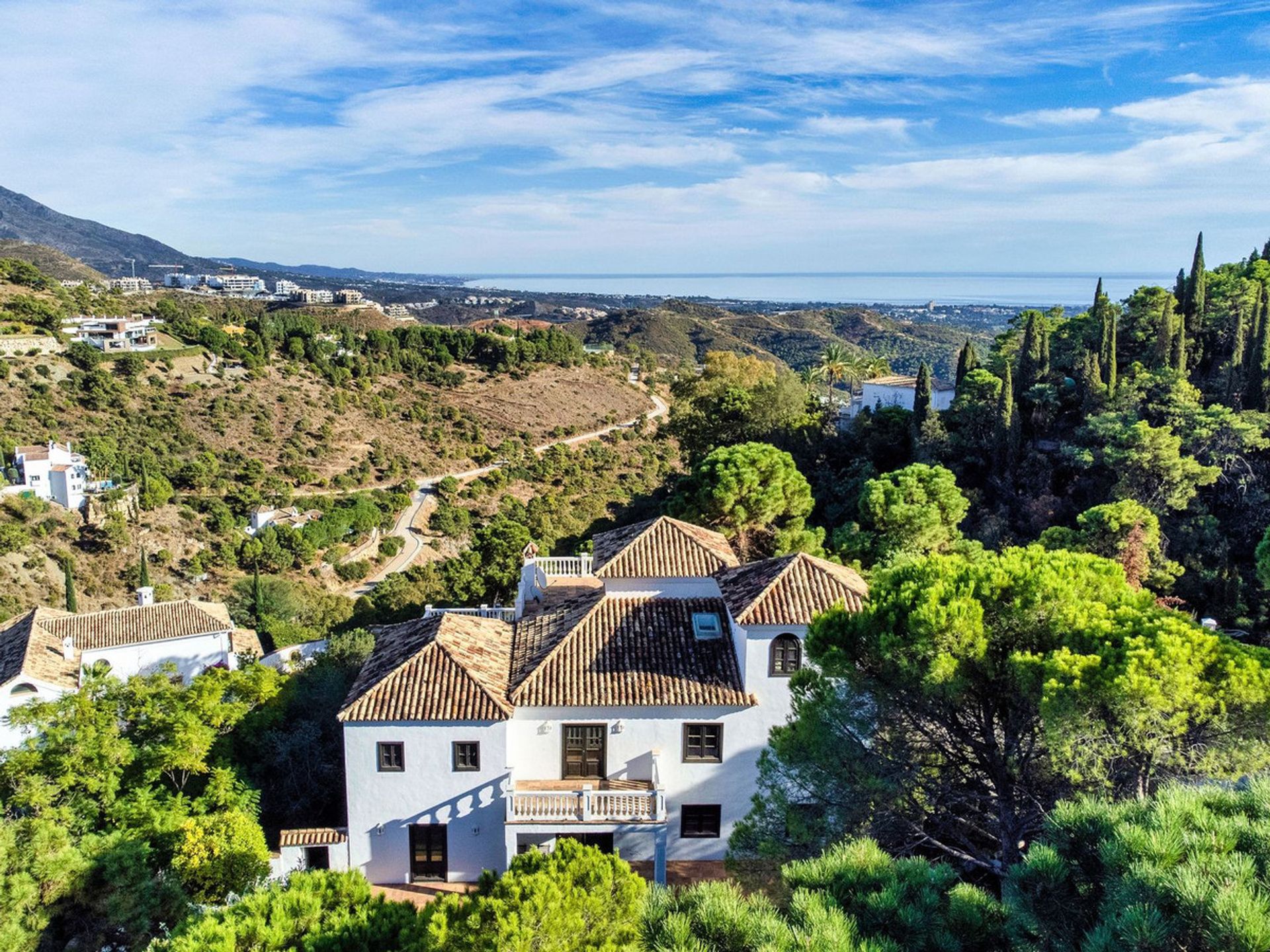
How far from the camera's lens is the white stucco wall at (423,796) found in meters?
15.8

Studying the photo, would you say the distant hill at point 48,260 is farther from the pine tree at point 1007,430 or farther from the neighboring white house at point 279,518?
the pine tree at point 1007,430

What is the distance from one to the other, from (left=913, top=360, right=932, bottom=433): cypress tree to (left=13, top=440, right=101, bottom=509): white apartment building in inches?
1778

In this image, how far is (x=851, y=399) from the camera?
187 ft

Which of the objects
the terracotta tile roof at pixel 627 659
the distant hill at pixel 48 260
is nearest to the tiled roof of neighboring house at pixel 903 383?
the terracotta tile roof at pixel 627 659

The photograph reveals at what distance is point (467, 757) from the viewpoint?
16062 millimetres

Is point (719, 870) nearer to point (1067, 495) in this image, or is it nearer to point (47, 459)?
point (1067, 495)

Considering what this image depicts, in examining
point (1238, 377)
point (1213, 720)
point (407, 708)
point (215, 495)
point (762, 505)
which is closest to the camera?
point (1213, 720)

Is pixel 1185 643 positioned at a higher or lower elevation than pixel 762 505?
higher

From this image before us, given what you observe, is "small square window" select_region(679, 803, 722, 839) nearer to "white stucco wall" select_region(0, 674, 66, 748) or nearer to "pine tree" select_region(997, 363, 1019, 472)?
"white stucco wall" select_region(0, 674, 66, 748)

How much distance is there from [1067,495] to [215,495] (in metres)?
48.1

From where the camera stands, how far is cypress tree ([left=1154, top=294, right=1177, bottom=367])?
3631 cm

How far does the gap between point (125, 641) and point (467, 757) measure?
1951 centimetres

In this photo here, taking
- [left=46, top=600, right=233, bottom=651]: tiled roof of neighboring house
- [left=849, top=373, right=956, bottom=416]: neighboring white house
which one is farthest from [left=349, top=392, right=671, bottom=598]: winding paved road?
[left=849, top=373, right=956, bottom=416]: neighboring white house

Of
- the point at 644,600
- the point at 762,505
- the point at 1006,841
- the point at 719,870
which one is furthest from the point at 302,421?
the point at 1006,841
